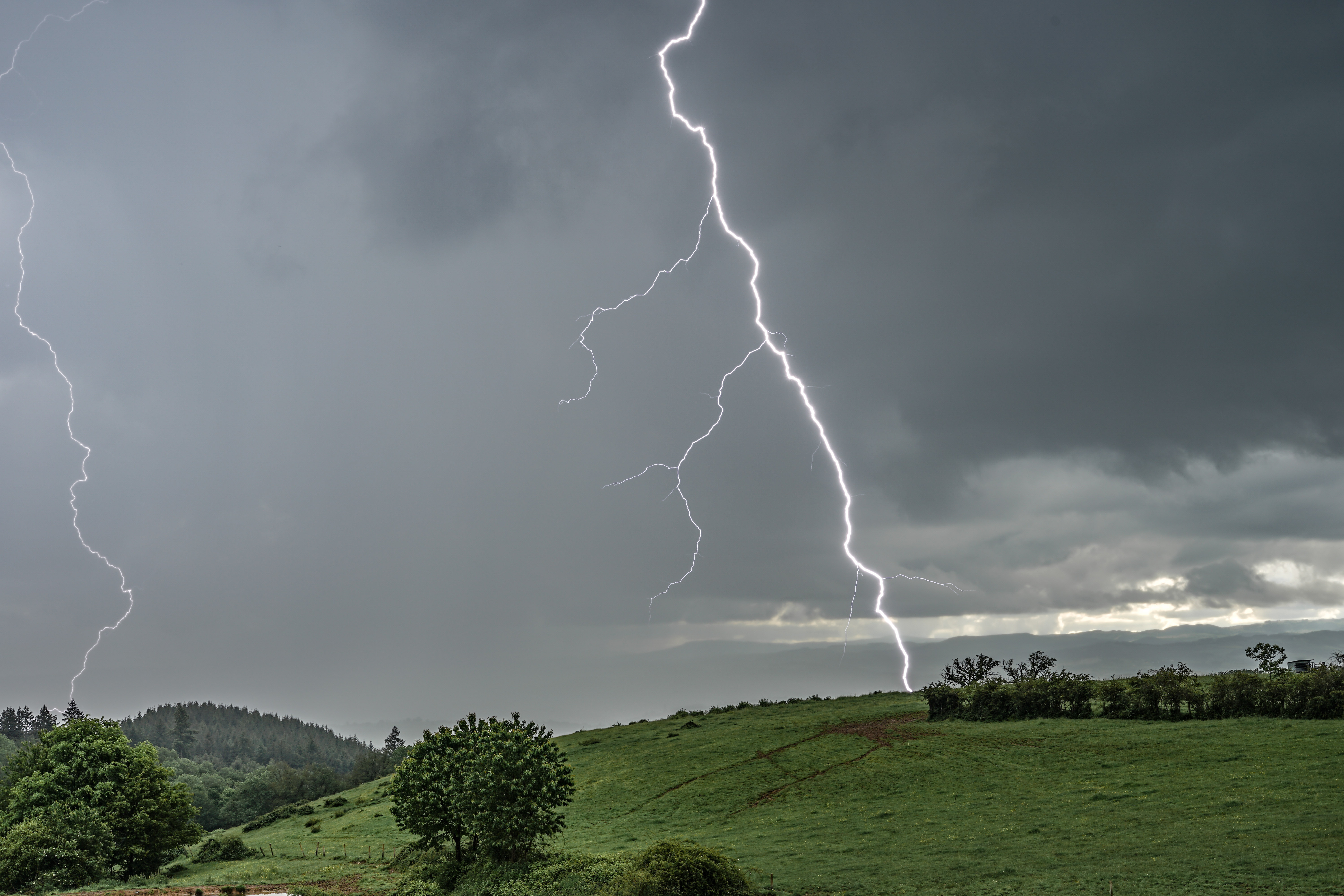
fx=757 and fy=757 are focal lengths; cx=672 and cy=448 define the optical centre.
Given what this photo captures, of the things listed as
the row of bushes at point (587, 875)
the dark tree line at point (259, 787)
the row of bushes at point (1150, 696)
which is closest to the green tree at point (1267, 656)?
the row of bushes at point (1150, 696)

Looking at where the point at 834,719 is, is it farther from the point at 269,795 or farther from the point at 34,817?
the point at 269,795

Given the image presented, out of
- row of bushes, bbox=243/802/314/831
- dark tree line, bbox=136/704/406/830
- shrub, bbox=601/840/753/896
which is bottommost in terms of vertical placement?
dark tree line, bbox=136/704/406/830

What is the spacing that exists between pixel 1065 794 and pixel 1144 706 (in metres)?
19.7

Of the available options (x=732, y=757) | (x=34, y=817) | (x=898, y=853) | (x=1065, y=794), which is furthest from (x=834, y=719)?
(x=34, y=817)

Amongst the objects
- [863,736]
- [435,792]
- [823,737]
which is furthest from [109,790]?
[863,736]

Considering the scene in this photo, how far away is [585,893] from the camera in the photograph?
32531mm

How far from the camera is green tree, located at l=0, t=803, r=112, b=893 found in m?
42.8

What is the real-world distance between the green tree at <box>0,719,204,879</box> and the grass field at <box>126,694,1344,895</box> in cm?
356

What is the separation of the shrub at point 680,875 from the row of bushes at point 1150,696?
4091cm

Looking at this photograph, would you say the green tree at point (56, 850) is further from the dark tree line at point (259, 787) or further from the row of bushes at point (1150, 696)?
the dark tree line at point (259, 787)

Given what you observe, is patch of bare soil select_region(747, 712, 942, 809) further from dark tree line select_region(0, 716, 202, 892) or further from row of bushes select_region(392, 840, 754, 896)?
dark tree line select_region(0, 716, 202, 892)

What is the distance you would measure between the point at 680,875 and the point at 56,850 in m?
40.7

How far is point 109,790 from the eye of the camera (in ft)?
172

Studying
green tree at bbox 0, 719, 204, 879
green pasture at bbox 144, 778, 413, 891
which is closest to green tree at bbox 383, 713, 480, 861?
green pasture at bbox 144, 778, 413, 891
